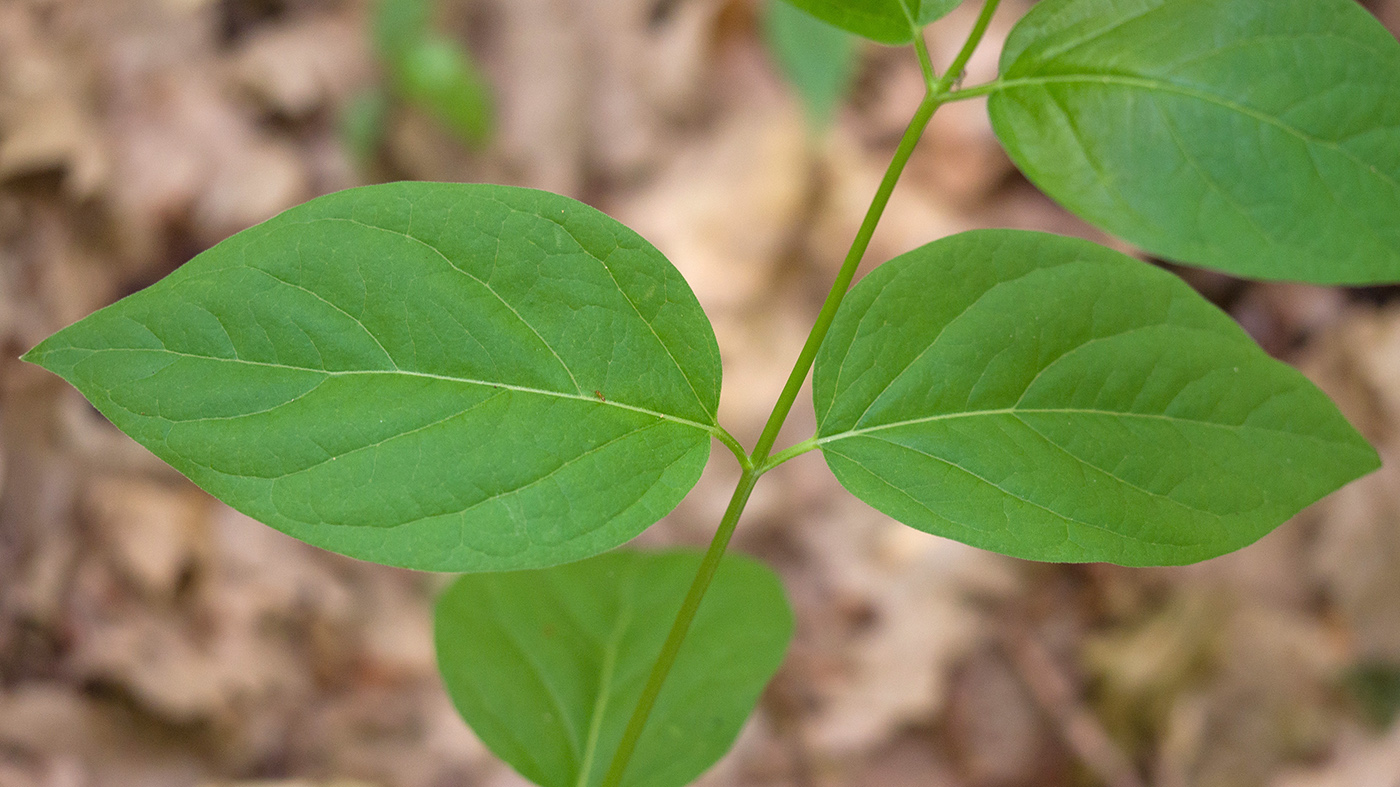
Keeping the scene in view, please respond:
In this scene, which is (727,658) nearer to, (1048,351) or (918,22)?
(1048,351)

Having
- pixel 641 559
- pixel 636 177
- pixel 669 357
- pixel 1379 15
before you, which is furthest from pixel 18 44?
pixel 1379 15

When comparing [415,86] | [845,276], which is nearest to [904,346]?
[845,276]

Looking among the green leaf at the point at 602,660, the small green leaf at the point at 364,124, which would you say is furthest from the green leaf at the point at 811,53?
the green leaf at the point at 602,660

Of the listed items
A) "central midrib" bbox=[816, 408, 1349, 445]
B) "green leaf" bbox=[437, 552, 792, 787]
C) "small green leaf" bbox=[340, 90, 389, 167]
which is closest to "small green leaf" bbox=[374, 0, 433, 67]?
"small green leaf" bbox=[340, 90, 389, 167]

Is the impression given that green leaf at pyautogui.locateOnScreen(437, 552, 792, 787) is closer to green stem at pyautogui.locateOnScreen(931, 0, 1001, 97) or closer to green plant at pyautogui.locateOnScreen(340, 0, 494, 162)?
green stem at pyautogui.locateOnScreen(931, 0, 1001, 97)

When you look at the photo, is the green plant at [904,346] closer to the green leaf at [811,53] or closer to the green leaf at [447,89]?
the green leaf at [811,53]

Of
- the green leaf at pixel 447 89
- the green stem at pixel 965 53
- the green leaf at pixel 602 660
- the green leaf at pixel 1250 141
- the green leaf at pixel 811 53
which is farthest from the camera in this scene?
the green leaf at pixel 447 89

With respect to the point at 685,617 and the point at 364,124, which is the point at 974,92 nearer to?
the point at 685,617
